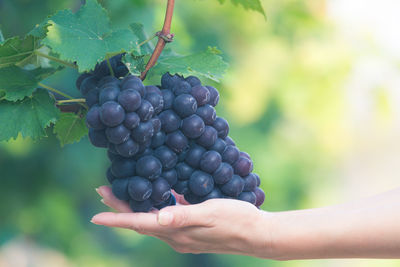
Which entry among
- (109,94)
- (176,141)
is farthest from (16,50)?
(176,141)

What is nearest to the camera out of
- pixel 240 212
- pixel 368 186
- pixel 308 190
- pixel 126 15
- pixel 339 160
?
pixel 240 212

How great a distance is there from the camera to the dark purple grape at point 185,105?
657mm

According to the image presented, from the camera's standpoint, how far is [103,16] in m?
0.64

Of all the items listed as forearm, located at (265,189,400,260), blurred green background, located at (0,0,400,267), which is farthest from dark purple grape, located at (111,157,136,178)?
blurred green background, located at (0,0,400,267)

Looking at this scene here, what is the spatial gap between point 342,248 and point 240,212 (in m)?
0.20

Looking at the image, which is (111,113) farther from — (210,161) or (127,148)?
(210,161)

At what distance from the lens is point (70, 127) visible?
748 mm

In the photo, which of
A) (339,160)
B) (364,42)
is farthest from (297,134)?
(364,42)

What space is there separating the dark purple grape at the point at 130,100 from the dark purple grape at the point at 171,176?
120 mm

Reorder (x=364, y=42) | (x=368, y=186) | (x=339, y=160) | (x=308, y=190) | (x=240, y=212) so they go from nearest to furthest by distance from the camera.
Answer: (x=240, y=212), (x=364, y=42), (x=308, y=190), (x=339, y=160), (x=368, y=186)

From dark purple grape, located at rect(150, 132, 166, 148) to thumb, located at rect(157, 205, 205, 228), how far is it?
9 cm

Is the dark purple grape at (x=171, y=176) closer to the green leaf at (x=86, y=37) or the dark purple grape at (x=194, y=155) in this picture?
the dark purple grape at (x=194, y=155)

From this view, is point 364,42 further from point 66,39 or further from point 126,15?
point 66,39

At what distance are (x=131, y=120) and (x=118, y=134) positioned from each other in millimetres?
25
